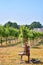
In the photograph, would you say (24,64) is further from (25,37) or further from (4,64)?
(25,37)

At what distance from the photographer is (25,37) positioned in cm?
3497

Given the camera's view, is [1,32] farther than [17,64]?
Yes

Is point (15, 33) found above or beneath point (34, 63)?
above

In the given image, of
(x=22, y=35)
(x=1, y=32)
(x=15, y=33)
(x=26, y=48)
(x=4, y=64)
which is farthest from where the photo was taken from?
(x=15, y=33)

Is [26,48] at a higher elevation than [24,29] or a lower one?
lower

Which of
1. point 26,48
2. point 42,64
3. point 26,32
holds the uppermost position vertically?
point 26,32

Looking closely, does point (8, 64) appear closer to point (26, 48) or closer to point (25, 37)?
point (26, 48)

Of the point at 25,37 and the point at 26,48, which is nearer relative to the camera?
A: the point at 26,48

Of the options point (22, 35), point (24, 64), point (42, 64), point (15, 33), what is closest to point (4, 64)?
point (24, 64)

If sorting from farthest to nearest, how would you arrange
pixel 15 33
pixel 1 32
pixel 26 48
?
pixel 15 33 → pixel 1 32 → pixel 26 48

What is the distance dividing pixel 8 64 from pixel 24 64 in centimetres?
113

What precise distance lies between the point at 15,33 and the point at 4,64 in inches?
1422

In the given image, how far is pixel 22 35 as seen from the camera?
33906 millimetres

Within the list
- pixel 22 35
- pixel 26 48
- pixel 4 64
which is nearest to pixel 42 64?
pixel 26 48
